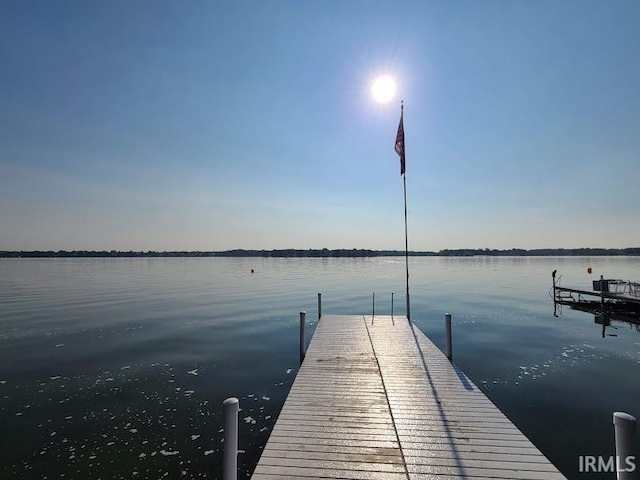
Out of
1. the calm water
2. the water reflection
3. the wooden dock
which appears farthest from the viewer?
the water reflection

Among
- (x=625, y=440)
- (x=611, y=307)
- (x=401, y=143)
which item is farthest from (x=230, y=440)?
(x=611, y=307)

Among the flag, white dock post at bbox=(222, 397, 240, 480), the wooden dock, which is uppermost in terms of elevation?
the flag

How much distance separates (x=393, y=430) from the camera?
6.67 meters

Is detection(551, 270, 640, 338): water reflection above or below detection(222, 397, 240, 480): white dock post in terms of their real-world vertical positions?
below

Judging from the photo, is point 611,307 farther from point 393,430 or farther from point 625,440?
point 625,440

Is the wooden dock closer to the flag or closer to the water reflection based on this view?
the flag

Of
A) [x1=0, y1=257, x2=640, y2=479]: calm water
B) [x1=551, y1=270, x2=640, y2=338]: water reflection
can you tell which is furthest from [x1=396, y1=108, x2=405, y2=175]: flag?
[x1=551, y1=270, x2=640, y2=338]: water reflection

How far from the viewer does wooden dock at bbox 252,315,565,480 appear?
214 inches

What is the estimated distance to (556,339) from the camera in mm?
19234

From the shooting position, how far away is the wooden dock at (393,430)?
544cm

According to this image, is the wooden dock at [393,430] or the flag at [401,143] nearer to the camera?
the wooden dock at [393,430]

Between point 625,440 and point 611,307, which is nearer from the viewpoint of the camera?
point 625,440

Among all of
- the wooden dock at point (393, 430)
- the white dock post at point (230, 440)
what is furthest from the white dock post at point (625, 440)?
the white dock post at point (230, 440)

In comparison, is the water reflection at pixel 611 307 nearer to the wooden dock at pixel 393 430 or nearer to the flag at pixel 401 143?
the flag at pixel 401 143
